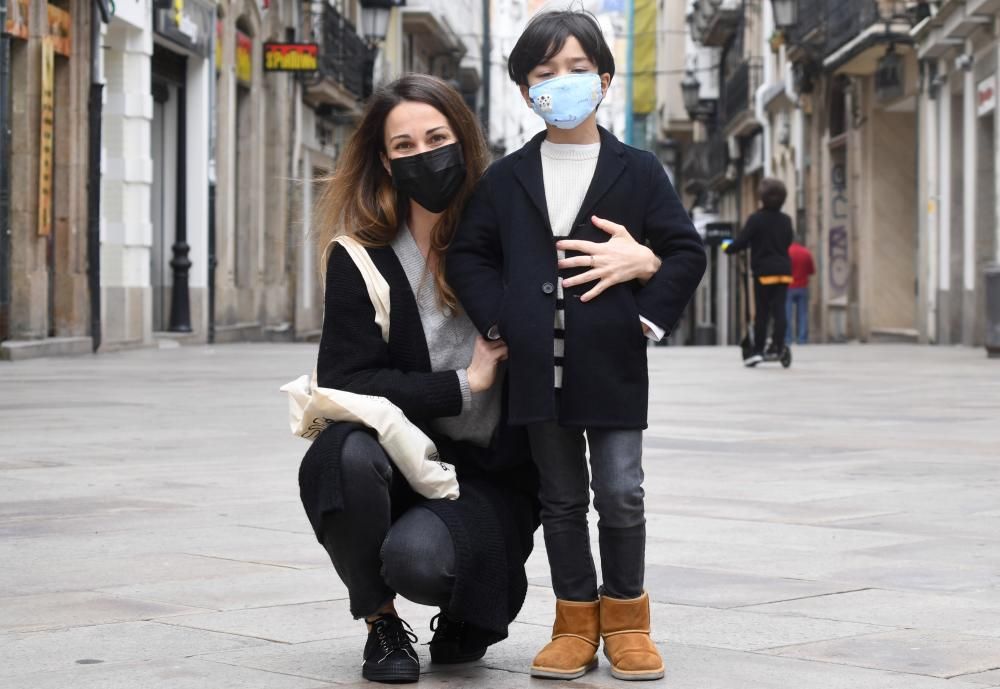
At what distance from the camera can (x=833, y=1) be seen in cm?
3017

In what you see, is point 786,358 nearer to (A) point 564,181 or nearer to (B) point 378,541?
(A) point 564,181

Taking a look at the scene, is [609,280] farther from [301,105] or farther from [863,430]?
[301,105]

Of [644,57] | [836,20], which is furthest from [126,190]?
[644,57]

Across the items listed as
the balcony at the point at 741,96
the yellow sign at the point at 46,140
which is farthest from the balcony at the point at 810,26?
the yellow sign at the point at 46,140

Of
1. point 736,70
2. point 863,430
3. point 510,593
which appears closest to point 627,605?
point 510,593

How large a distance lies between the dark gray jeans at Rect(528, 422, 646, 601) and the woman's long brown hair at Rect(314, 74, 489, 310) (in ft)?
1.32

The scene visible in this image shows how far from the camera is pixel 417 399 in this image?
3914 mm

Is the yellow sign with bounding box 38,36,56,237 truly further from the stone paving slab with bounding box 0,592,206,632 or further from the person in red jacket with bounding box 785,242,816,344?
the stone paving slab with bounding box 0,592,206,632

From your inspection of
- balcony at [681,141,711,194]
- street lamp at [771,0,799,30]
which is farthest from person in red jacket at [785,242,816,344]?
balcony at [681,141,711,194]

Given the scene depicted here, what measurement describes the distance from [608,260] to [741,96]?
131ft

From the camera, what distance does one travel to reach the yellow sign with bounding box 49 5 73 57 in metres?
18.2

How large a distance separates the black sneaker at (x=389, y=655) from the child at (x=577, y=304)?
0.26m

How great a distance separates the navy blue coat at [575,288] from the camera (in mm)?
3795

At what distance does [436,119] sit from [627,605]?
43.9 inches
